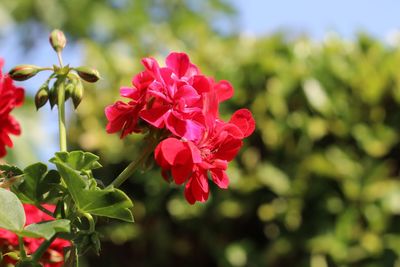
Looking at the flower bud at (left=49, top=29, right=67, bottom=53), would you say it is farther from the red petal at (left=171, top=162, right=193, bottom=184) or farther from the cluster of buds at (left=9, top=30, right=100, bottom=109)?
the red petal at (left=171, top=162, right=193, bottom=184)

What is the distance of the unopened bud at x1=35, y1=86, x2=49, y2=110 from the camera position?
2.69 ft

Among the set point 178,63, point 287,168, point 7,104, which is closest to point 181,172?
point 178,63

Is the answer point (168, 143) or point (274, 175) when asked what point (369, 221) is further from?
point (168, 143)

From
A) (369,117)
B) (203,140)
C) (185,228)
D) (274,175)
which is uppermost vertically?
(203,140)

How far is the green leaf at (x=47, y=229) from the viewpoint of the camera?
2.08 feet

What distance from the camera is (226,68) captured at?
324 centimetres

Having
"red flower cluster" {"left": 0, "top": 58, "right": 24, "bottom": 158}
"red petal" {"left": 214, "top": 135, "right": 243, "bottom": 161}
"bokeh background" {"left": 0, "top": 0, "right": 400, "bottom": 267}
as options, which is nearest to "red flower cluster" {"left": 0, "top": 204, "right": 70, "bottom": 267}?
"red flower cluster" {"left": 0, "top": 58, "right": 24, "bottom": 158}

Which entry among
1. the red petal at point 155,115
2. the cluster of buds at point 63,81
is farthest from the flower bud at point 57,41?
the red petal at point 155,115

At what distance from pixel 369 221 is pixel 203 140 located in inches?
82.7

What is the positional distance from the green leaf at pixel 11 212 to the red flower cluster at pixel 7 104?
0.25 m

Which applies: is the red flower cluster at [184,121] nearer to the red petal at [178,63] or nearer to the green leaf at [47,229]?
the red petal at [178,63]

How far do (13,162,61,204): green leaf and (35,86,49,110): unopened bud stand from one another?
0.37ft

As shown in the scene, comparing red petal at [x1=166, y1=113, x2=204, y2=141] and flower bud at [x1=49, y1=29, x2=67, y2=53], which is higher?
flower bud at [x1=49, y1=29, x2=67, y2=53]

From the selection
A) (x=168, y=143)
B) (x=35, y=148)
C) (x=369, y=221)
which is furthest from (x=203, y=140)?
(x=35, y=148)
